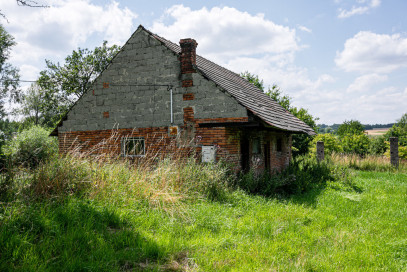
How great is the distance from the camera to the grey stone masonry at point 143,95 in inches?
420

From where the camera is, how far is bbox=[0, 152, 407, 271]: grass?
3.78 meters

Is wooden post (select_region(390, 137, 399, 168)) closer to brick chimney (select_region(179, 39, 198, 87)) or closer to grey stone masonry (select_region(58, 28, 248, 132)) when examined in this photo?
grey stone masonry (select_region(58, 28, 248, 132))

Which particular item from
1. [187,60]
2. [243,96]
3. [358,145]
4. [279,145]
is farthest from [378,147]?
[187,60]

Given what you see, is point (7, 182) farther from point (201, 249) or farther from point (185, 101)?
point (185, 101)

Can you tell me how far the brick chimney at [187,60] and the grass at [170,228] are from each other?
15.0 ft

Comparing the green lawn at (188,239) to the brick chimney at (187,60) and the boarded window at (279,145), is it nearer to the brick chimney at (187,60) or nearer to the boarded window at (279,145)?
the brick chimney at (187,60)

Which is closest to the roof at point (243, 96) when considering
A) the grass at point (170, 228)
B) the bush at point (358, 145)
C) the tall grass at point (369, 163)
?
the grass at point (170, 228)

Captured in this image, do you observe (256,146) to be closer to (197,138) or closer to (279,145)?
(197,138)

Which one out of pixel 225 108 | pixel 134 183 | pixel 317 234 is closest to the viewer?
pixel 317 234

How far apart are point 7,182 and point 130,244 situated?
7.85 feet

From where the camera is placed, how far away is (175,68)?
11359 millimetres

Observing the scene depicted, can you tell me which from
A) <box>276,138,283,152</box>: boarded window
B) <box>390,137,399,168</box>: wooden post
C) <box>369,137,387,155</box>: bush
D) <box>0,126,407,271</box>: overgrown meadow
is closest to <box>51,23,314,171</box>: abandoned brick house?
<box>276,138,283,152</box>: boarded window

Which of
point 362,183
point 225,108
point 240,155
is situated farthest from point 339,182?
point 225,108

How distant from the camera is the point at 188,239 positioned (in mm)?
4750
